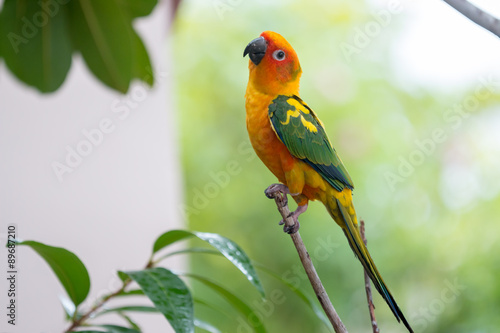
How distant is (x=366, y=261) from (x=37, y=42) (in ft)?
2.15

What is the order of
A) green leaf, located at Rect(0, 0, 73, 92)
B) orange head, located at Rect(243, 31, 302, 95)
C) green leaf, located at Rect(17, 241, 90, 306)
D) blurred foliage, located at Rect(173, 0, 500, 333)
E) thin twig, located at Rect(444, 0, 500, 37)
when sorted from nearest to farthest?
1. thin twig, located at Rect(444, 0, 500, 37)
2. orange head, located at Rect(243, 31, 302, 95)
3. green leaf, located at Rect(17, 241, 90, 306)
4. green leaf, located at Rect(0, 0, 73, 92)
5. blurred foliage, located at Rect(173, 0, 500, 333)

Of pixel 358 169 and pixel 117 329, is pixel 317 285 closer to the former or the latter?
pixel 117 329

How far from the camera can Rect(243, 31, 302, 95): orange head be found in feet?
1.65

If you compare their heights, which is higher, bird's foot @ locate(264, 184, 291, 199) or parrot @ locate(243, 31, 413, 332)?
parrot @ locate(243, 31, 413, 332)

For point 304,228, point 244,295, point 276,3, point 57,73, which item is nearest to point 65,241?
point 57,73

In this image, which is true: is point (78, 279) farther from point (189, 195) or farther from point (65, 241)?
point (189, 195)

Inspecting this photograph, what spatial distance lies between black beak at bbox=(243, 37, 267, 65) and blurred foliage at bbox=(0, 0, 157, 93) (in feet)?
1.24

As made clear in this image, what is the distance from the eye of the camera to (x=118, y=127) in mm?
1519

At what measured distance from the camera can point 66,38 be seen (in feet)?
2.71

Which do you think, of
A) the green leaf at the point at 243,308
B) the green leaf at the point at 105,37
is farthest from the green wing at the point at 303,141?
the green leaf at the point at 105,37

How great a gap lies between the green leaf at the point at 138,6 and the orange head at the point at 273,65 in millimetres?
365

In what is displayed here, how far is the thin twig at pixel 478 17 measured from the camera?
388 millimetres

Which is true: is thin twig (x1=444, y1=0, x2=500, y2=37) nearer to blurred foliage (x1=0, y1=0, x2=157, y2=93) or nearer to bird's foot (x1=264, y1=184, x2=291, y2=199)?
bird's foot (x1=264, y1=184, x2=291, y2=199)

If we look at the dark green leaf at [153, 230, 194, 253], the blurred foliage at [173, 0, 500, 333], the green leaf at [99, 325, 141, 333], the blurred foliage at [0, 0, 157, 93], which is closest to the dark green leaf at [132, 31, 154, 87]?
the blurred foliage at [0, 0, 157, 93]
